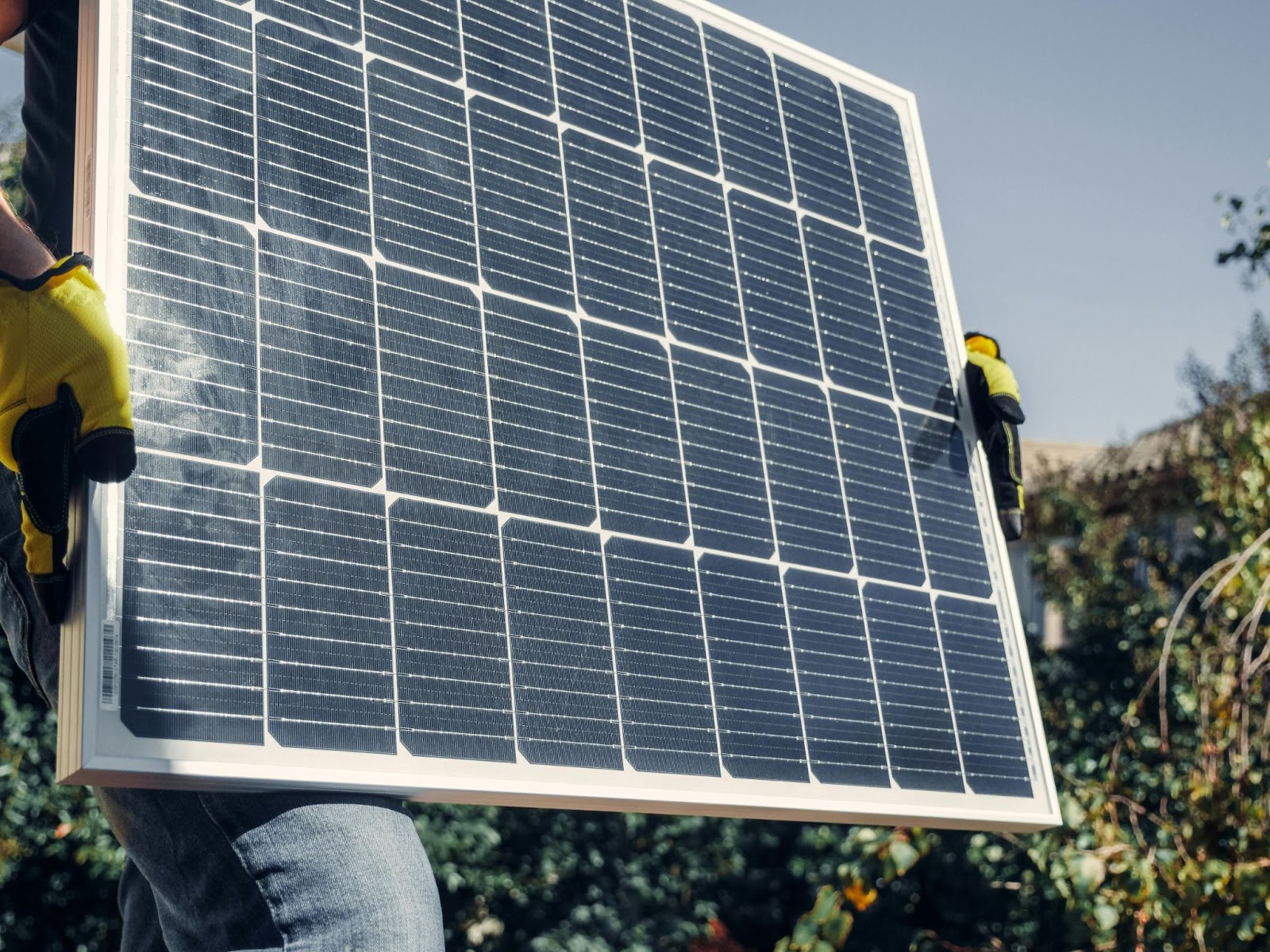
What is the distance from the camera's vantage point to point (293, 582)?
2900mm

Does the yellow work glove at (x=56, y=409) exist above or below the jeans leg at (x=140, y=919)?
above

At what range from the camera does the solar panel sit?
2.84 meters

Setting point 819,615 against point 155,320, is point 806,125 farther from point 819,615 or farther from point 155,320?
point 155,320

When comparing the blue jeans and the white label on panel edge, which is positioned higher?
the white label on panel edge

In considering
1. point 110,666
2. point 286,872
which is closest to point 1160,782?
point 286,872

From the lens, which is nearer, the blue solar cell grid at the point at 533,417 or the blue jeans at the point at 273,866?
the blue jeans at the point at 273,866

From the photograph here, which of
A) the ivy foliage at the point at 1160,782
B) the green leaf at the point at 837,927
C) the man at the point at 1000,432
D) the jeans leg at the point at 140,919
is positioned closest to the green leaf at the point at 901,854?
the ivy foliage at the point at 1160,782

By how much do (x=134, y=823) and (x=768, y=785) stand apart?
60.0 inches

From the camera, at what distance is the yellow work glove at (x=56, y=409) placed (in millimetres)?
2611

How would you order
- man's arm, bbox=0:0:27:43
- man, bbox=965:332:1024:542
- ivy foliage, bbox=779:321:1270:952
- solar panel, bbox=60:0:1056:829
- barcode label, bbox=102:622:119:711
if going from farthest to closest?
ivy foliage, bbox=779:321:1270:952 → man, bbox=965:332:1024:542 → man's arm, bbox=0:0:27:43 → solar panel, bbox=60:0:1056:829 → barcode label, bbox=102:622:119:711

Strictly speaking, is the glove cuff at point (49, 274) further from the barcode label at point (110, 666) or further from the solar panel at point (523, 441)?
the barcode label at point (110, 666)

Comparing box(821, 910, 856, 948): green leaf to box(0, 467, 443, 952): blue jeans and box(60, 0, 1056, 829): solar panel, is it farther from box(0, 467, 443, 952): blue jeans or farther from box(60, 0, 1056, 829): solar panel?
box(0, 467, 443, 952): blue jeans

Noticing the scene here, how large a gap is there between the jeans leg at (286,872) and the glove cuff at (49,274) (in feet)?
3.47

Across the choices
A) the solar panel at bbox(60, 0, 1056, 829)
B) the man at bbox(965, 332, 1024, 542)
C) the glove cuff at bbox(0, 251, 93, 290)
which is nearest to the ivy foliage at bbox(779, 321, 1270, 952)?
the man at bbox(965, 332, 1024, 542)
